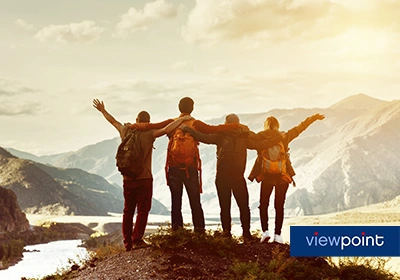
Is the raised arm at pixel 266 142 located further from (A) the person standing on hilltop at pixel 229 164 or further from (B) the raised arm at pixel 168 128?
A: (B) the raised arm at pixel 168 128

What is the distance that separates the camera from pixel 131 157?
35.5 feet

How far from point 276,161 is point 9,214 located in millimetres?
68936

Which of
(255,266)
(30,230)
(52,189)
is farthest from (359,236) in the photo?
(52,189)

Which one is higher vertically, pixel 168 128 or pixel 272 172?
pixel 168 128

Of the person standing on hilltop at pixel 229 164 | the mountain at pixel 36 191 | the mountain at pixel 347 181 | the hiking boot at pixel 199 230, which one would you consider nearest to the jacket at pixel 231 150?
the person standing on hilltop at pixel 229 164

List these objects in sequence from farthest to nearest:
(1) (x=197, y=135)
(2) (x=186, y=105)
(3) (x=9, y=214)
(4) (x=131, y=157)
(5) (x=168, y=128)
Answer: (3) (x=9, y=214), (2) (x=186, y=105), (1) (x=197, y=135), (5) (x=168, y=128), (4) (x=131, y=157)

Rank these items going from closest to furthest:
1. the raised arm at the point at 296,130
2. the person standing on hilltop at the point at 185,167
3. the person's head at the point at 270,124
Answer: the person standing on hilltop at the point at 185,167, the person's head at the point at 270,124, the raised arm at the point at 296,130

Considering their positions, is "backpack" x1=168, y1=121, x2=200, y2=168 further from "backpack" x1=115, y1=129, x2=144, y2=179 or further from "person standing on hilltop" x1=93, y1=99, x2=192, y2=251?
"backpack" x1=115, y1=129, x2=144, y2=179

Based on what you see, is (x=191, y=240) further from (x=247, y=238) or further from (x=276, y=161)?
(x=276, y=161)

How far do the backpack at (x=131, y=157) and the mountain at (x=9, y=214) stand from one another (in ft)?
218

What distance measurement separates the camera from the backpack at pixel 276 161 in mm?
12172

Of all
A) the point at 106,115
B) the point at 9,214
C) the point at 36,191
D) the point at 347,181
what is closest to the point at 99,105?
the point at 106,115

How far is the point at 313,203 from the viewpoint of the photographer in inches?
7146

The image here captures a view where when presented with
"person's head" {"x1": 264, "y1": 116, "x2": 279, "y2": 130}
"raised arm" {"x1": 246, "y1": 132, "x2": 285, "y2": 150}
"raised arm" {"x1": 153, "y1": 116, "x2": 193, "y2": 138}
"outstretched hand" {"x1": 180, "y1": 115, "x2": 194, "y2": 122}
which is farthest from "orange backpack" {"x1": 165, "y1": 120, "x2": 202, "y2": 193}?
"person's head" {"x1": 264, "y1": 116, "x2": 279, "y2": 130}
